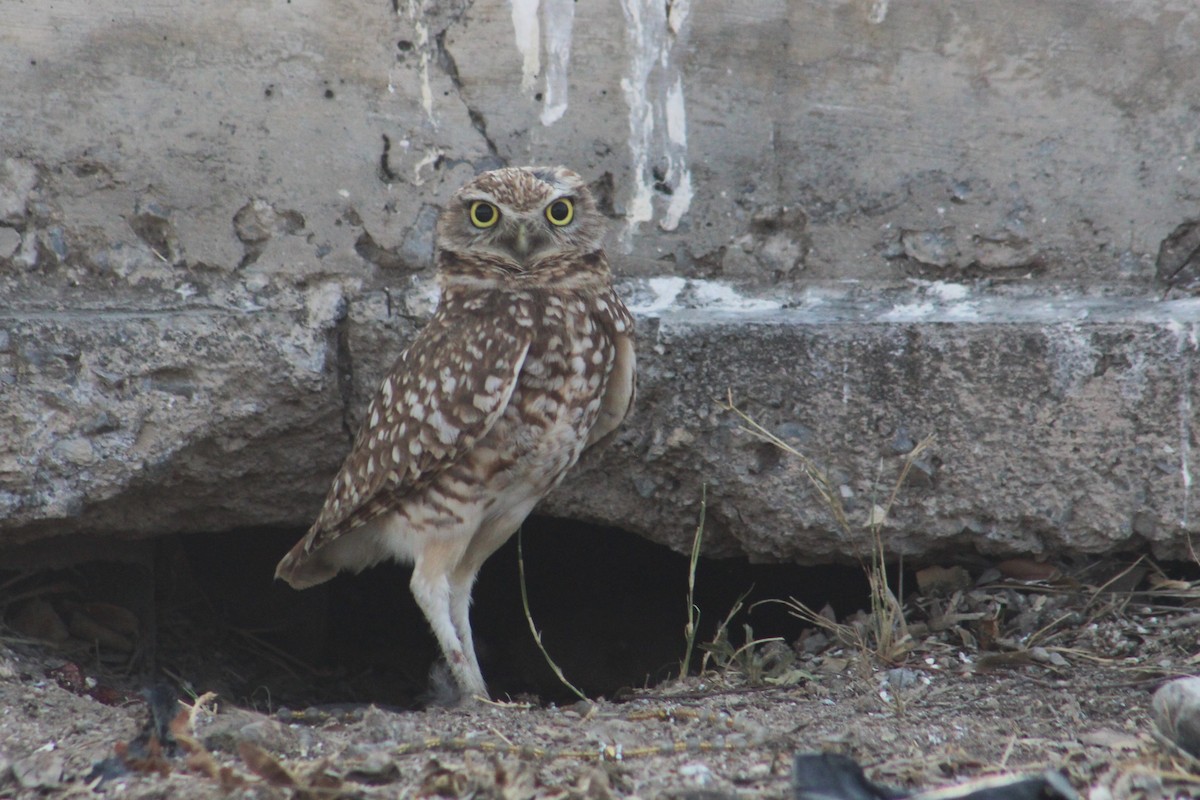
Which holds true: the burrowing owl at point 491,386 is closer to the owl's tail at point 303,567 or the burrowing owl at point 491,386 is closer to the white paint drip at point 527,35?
the owl's tail at point 303,567

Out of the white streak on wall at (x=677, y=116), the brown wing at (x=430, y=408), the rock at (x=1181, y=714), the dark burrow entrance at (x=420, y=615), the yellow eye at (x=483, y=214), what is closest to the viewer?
the rock at (x=1181, y=714)

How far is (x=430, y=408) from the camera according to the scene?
305 cm

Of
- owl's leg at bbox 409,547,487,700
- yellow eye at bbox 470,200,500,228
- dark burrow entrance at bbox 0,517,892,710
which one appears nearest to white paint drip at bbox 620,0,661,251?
yellow eye at bbox 470,200,500,228

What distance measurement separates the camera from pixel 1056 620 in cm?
321

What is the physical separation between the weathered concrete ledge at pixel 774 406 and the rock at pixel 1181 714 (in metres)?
1.06

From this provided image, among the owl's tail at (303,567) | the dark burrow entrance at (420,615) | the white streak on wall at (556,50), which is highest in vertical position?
the white streak on wall at (556,50)

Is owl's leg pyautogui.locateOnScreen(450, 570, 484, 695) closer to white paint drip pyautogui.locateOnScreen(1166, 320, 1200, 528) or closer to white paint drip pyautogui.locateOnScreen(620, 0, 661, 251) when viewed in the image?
white paint drip pyautogui.locateOnScreen(620, 0, 661, 251)

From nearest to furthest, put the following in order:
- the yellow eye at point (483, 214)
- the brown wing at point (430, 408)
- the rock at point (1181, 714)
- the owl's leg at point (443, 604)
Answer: the rock at point (1181, 714) → the brown wing at point (430, 408) → the yellow eye at point (483, 214) → the owl's leg at point (443, 604)

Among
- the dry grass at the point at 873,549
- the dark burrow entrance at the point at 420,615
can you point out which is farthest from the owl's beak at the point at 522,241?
the dark burrow entrance at the point at 420,615

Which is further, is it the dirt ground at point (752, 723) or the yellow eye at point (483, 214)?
the yellow eye at point (483, 214)

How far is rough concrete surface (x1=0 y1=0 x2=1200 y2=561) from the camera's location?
127 inches

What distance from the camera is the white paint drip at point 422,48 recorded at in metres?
3.30

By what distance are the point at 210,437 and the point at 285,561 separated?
412 mm

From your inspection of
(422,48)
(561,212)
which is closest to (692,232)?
(561,212)
